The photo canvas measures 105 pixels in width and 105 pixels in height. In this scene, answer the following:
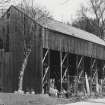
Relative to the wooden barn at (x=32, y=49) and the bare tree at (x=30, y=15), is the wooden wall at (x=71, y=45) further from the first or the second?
the bare tree at (x=30, y=15)

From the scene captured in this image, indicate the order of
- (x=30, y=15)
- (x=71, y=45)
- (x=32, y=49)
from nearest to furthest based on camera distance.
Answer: (x=32, y=49) → (x=30, y=15) → (x=71, y=45)

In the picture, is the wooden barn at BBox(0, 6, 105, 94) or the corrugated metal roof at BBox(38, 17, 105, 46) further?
the corrugated metal roof at BBox(38, 17, 105, 46)

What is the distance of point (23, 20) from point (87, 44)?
10465 mm

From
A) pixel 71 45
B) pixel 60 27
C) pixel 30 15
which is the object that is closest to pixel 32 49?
pixel 30 15

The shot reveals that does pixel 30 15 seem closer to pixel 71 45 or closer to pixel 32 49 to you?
pixel 32 49

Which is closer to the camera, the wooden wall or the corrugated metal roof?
the wooden wall

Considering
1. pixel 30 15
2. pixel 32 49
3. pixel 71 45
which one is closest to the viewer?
pixel 32 49

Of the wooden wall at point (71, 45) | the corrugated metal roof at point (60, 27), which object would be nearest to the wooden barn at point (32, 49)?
the wooden wall at point (71, 45)

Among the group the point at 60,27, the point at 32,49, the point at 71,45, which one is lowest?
the point at 32,49

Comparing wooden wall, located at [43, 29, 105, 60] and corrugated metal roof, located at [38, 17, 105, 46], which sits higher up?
corrugated metal roof, located at [38, 17, 105, 46]

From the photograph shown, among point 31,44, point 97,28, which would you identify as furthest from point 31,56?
point 97,28

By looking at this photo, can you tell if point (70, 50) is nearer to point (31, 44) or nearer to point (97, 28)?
point (31, 44)

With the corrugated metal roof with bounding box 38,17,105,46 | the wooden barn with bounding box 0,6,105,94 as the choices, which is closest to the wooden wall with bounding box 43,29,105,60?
the wooden barn with bounding box 0,6,105,94

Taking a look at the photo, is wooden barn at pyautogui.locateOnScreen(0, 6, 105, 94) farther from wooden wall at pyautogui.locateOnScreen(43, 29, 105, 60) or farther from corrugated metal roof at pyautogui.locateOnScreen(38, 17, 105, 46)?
corrugated metal roof at pyautogui.locateOnScreen(38, 17, 105, 46)
